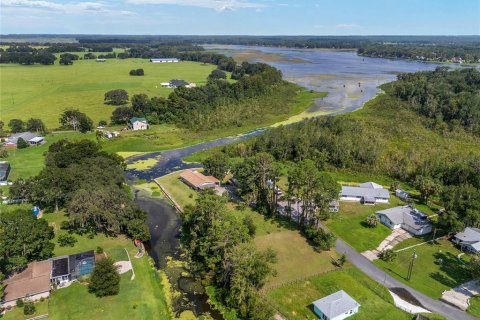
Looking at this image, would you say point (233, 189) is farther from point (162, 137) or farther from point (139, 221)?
point (162, 137)

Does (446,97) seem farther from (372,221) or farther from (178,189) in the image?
(178,189)

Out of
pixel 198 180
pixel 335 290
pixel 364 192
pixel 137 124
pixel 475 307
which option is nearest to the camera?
pixel 475 307

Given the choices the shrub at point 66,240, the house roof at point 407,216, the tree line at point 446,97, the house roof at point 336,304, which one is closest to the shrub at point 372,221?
the house roof at point 407,216

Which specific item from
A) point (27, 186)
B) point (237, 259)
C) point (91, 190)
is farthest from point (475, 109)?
point (27, 186)

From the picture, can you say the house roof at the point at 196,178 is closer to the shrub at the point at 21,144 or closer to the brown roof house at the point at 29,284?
the brown roof house at the point at 29,284

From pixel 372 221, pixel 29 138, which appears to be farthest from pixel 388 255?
pixel 29 138

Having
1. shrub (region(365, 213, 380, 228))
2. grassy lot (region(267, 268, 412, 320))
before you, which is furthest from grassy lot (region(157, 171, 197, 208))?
shrub (region(365, 213, 380, 228))
